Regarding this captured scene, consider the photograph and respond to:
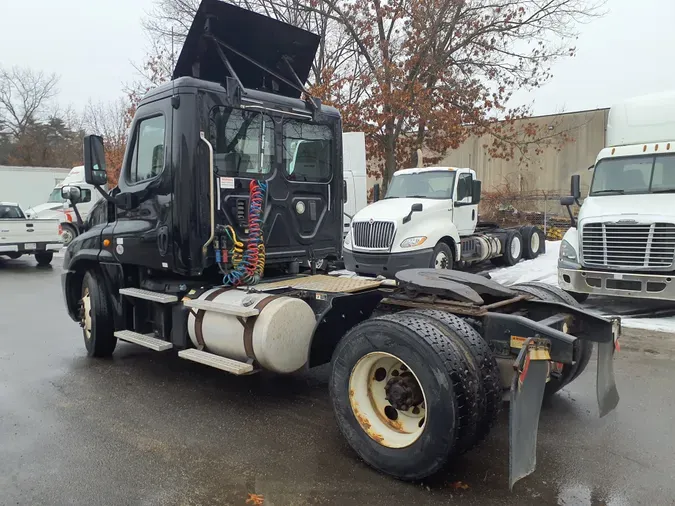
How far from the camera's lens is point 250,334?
4570 millimetres

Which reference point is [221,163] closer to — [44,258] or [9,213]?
[44,258]

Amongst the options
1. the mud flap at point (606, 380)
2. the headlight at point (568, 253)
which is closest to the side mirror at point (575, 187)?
the headlight at point (568, 253)

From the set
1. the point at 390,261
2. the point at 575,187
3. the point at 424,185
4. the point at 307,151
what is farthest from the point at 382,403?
the point at 424,185

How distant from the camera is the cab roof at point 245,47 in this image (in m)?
5.48

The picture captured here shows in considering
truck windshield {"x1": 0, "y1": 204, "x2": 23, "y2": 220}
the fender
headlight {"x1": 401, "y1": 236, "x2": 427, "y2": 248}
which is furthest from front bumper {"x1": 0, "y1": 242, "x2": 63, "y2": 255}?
headlight {"x1": 401, "y1": 236, "x2": 427, "y2": 248}

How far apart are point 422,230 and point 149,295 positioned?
7.30m

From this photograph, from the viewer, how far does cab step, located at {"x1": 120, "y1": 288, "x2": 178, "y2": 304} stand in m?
5.23

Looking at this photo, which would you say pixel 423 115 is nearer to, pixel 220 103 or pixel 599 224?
pixel 599 224

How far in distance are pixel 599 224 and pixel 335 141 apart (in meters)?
4.79

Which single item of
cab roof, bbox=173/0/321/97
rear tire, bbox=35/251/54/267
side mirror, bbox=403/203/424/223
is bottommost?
rear tire, bbox=35/251/54/267

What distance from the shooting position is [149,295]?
17.8 feet

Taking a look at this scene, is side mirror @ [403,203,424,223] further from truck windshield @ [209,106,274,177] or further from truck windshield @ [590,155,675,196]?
truck windshield @ [209,106,274,177]

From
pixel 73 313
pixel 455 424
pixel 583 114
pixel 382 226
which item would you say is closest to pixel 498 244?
pixel 382 226

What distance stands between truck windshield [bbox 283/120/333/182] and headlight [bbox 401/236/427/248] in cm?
550
